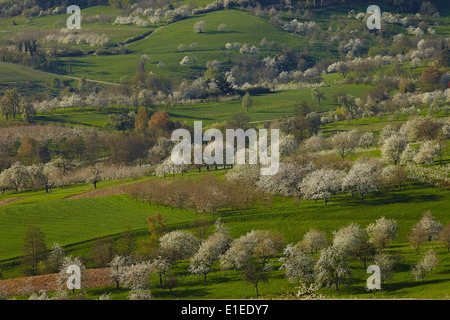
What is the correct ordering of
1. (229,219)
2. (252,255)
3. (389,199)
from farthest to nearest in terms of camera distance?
(389,199) → (229,219) → (252,255)

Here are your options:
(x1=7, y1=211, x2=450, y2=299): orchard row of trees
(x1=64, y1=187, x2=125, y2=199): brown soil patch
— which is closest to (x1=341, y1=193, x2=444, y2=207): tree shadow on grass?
(x1=7, y1=211, x2=450, y2=299): orchard row of trees

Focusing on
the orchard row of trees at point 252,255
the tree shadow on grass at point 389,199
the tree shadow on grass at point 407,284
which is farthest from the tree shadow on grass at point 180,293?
the tree shadow on grass at point 389,199

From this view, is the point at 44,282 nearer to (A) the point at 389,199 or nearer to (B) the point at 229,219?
(B) the point at 229,219

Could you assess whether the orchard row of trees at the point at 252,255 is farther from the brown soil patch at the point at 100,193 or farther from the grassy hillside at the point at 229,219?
the brown soil patch at the point at 100,193

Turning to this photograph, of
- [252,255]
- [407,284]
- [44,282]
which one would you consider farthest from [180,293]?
[407,284]

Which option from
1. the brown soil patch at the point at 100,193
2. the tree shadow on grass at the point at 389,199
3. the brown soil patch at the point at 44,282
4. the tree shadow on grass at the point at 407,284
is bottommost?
the brown soil patch at the point at 44,282
